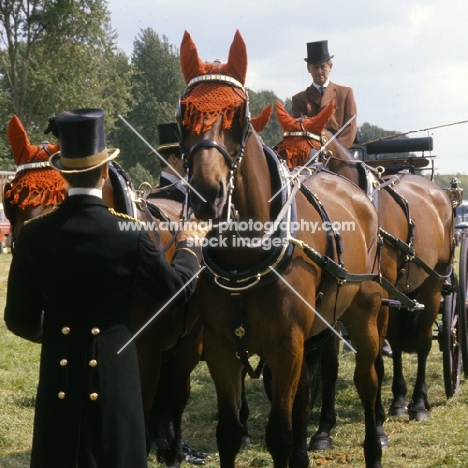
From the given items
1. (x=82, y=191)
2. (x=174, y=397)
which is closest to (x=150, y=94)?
(x=174, y=397)

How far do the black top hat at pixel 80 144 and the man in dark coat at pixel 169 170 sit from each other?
101 inches

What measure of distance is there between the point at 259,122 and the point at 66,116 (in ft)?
4.94

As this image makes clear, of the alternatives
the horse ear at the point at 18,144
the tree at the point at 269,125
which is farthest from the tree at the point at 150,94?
the horse ear at the point at 18,144

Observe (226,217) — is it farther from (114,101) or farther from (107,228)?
(114,101)

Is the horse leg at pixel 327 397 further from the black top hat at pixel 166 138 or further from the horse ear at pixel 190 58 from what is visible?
the horse ear at pixel 190 58

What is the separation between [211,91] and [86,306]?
1.38 metres

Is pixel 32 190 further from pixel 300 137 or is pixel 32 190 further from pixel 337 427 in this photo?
pixel 337 427

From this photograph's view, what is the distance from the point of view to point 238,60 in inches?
167

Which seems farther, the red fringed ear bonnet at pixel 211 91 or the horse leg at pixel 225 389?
the horse leg at pixel 225 389

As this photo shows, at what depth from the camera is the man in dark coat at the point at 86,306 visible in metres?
3.24

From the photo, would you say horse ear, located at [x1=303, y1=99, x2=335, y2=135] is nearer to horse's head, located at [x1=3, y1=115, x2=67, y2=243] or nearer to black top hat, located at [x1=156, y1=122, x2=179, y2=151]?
black top hat, located at [x1=156, y1=122, x2=179, y2=151]

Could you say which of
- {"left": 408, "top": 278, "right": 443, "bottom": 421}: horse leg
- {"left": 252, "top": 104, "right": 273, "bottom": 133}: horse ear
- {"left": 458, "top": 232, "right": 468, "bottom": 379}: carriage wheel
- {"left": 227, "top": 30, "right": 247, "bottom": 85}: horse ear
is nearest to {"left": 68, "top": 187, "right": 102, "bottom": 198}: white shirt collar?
{"left": 227, "top": 30, "right": 247, "bottom": 85}: horse ear

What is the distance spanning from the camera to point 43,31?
32.7 m

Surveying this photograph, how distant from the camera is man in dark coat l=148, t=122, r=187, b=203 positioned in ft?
20.5
